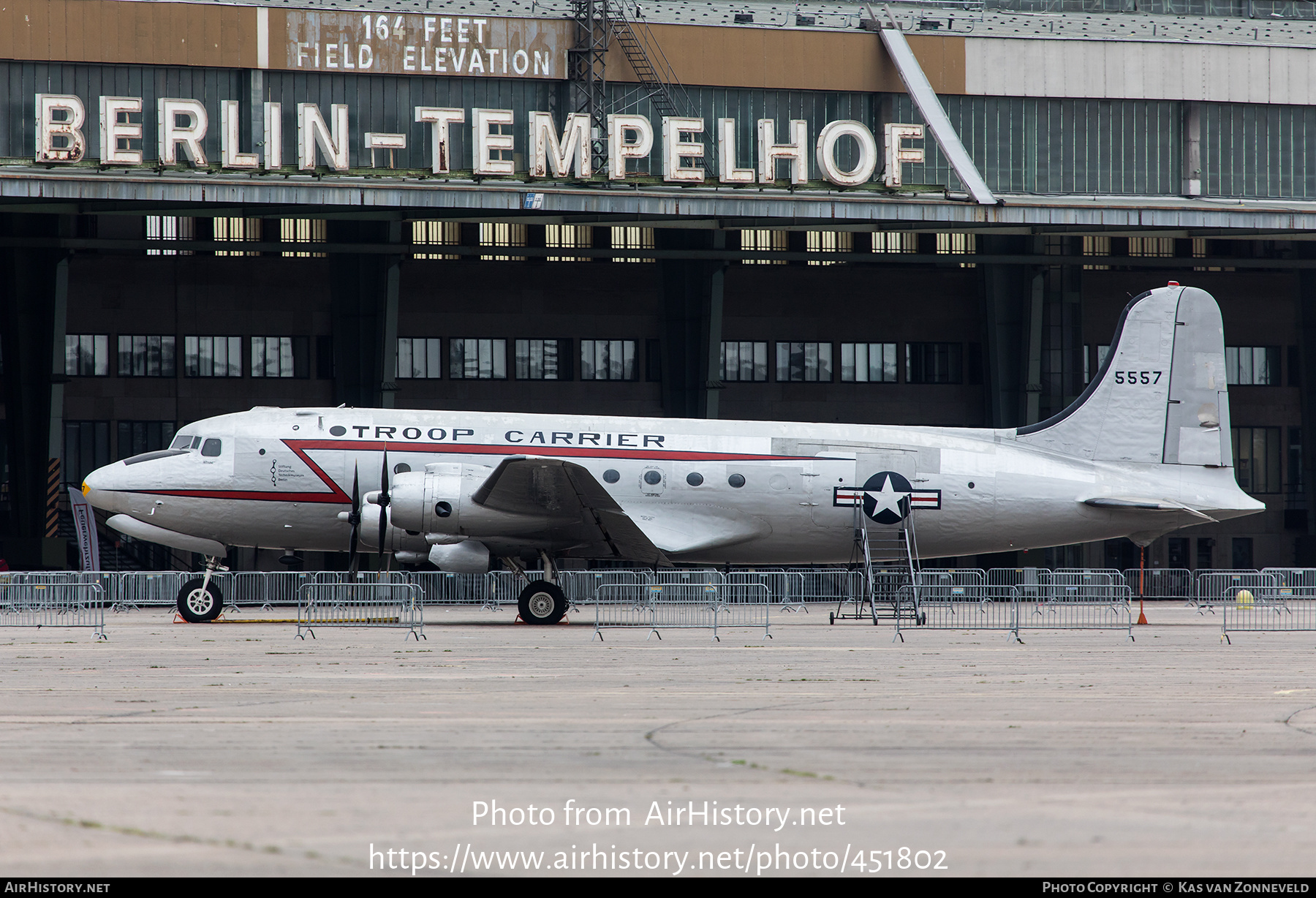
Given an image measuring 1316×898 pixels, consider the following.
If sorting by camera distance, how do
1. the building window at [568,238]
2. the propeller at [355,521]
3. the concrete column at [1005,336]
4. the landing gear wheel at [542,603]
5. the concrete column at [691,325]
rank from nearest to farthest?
the propeller at [355,521] → the landing gear wheel at [542,603] → the concrete column at [691,325] → the building window at [568,238] → the concrete column at [1005,336]

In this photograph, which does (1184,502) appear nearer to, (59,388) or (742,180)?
(742,180)

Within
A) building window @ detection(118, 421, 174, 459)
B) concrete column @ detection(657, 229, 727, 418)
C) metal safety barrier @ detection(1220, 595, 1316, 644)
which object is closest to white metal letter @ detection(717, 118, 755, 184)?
concrete column @ detection(657, 229, 727, 418)

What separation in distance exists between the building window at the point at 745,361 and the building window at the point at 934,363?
5876 mm

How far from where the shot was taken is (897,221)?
144 ft

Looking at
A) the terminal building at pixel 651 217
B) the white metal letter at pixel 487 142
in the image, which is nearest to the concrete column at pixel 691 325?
the terminal building at pixel 651 217

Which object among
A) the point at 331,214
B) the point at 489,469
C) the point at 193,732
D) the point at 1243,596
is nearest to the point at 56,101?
the point at 331,214

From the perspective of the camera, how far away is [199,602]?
28.7 metres

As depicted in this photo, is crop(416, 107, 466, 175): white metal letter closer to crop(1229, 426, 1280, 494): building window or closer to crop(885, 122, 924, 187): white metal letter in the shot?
crop(885, 122, 924, 187): white metal letter

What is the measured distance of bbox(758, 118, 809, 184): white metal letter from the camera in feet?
140

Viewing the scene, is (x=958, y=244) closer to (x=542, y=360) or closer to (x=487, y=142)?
(x=542, y=360)

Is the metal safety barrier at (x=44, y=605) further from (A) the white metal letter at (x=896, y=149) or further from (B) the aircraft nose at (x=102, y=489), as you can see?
(A) the white metal letter at (x=896, y=149)

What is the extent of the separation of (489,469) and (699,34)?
24400 mm

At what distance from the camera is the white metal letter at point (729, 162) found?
4241 centimetres

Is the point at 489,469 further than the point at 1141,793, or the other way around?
the point at 489,469
